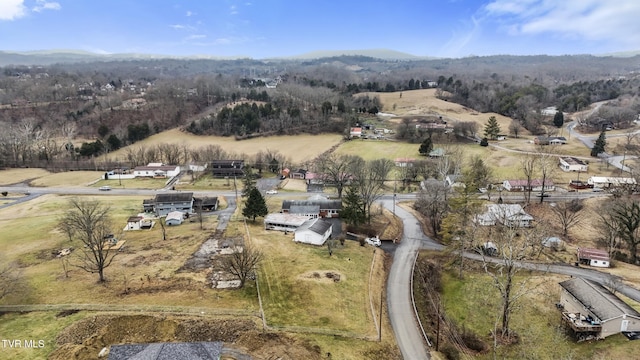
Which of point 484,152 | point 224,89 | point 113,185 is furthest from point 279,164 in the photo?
point 224,89

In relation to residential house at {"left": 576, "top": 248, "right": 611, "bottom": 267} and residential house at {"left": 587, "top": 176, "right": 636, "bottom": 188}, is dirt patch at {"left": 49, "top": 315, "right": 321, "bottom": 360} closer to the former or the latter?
residential house at {"left": 576, "top": 248, "right": 611, "bottom": 267}

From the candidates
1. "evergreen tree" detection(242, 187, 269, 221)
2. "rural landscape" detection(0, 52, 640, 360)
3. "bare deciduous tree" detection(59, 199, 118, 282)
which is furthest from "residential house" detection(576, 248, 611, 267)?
"bare deciduous tree" detection(59, 199, 118, 282)

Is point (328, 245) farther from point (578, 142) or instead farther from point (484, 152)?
point (578, 142)

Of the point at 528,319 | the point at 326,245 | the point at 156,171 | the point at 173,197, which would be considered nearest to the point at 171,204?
the point at 173,197

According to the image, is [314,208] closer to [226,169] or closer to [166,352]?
[226,169]

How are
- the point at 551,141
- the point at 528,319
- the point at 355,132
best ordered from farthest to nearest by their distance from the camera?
the point at 355,132, the point at 551,141, the point at 528,319

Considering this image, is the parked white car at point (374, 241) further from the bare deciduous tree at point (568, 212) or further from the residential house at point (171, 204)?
the residential house at point (171, 204)
